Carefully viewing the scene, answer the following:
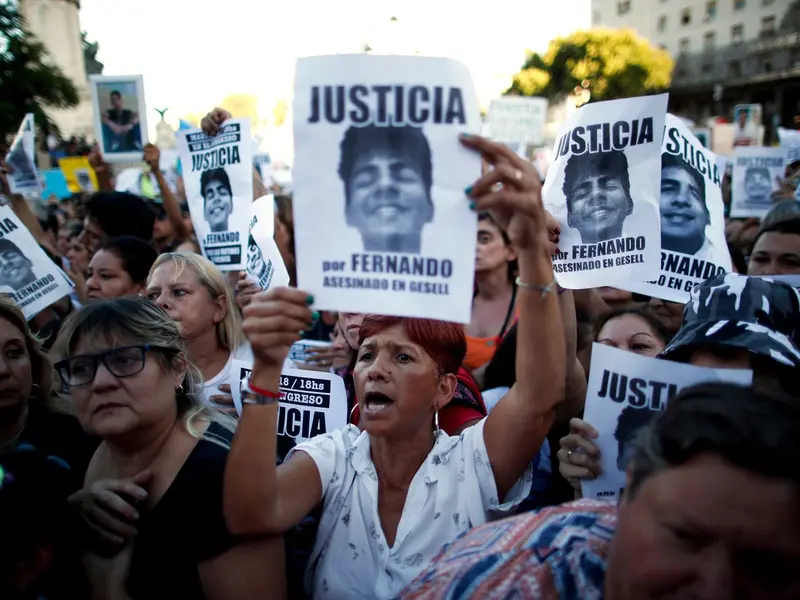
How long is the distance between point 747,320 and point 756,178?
554cm

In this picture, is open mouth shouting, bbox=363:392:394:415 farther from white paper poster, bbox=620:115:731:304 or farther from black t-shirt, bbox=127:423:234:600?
white paper poster, bbox=620:115:731:304

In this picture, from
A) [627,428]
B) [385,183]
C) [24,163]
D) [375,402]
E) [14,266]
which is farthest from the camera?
[24,163]

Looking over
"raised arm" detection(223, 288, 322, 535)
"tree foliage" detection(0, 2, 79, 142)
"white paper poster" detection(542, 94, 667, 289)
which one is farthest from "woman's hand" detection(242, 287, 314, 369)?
"tree foliage" detection(0, 2, 79, 142)

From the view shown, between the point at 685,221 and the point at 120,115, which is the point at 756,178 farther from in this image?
the point at 120,115

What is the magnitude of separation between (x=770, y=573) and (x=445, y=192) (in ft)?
3.35

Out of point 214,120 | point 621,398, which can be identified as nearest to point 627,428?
point 621,398

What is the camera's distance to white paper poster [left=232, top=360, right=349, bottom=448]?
283cm

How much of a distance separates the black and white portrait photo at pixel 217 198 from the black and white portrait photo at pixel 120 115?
86.8 inches

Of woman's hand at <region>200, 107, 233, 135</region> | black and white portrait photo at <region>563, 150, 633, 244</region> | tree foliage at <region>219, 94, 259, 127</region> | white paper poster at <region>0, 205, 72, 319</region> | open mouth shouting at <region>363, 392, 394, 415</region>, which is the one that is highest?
tree foliage at <region>219, 94, 259, 127</region>

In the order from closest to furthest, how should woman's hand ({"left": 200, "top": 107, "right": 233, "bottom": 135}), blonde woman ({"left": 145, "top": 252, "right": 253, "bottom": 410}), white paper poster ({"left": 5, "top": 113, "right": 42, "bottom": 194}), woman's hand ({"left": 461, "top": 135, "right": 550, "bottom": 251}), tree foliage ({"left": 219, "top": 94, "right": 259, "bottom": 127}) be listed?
woman's hand ({"left": 461, "top": 135, "right": 550, "bottom": 251})
blonde woman ({"left": 145, "top": 252, "right": 253, "bottom": 410})
woman's hand ({"left": 200, "top": 107, "right": 233, "bottom": 135})
white paper poster ({"left": 5, "top": 113, "right": 42, "bottom": 194})
tree foliage ({"left": 219, "top": 94, "right": 259, "bottom": 127})

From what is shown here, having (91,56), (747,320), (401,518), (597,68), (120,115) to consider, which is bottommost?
(401,518)

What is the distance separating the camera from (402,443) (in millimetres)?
2217

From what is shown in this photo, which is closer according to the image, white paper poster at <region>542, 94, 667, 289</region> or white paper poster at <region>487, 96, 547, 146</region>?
white paper poster at <region>542, 94, 667, 289</region>

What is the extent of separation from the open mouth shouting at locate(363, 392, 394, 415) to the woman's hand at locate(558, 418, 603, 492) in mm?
584
